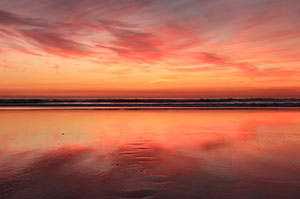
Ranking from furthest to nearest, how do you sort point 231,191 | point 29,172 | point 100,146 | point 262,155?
point 100,146 < point 262,155 < point 29,172 < point 231,191

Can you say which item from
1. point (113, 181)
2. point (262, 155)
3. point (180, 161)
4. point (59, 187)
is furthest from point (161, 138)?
point (59, 187)

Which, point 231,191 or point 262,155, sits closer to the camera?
point 231,191

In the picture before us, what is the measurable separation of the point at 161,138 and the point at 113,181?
6.25 meters

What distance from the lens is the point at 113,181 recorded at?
20.7ft

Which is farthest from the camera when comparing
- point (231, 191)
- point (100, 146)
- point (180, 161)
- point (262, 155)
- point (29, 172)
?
point (100, 146)

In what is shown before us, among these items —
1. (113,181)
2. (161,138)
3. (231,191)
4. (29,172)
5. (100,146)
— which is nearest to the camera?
(231,191)

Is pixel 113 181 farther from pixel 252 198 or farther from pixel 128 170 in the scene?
pixel 252 198

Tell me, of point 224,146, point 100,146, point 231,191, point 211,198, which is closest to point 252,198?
point 231,191

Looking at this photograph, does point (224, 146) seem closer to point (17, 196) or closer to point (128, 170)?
point (128, 170)

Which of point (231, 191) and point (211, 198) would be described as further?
point (231, 191)

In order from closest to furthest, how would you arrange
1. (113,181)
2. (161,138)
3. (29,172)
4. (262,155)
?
(113,181), (29,172), (262,155), (161,138)

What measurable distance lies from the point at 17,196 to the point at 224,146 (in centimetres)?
815

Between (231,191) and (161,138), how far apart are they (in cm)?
680

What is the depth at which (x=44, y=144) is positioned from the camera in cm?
1081
